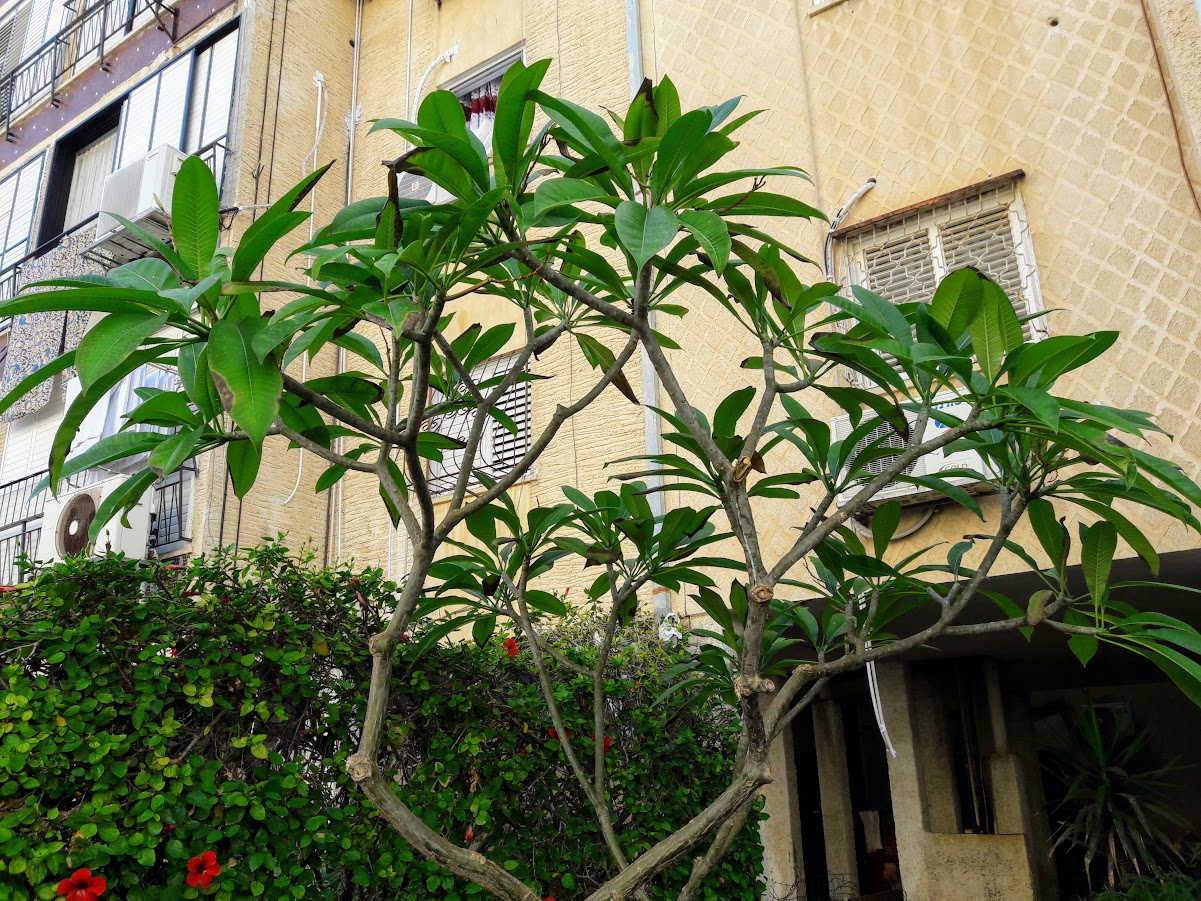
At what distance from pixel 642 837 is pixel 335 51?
9.84 metres

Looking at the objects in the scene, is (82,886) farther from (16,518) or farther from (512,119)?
(16,518)

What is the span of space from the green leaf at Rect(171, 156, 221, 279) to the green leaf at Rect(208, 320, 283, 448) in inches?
9.1

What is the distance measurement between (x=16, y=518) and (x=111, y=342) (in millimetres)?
11346

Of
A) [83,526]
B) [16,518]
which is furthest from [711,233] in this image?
[16,518]

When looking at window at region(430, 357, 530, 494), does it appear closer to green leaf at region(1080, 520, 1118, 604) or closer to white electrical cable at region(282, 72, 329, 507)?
white electrical cable at region(282, 72, 329, 507)

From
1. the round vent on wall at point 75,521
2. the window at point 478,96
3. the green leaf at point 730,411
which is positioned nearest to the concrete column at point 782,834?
the green leaf at point 730,411

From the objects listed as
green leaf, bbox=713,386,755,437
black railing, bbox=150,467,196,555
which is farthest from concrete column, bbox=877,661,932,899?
black railing, bbox=150,467,196,555

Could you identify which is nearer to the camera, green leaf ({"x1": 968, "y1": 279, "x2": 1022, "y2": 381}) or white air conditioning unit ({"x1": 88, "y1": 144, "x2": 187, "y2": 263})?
green leaf ({"x1": 968, "y1": 279, "x2": 1022, "y2": 381})

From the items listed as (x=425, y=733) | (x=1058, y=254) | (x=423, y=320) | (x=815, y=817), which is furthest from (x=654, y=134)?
(x=815, y=817)

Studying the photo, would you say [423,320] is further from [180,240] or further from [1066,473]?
[1066,473]

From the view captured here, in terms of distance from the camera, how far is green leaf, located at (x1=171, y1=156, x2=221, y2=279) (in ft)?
7.67

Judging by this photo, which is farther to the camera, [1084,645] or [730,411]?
A: [1084,645]

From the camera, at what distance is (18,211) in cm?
1330

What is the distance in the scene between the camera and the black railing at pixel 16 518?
11.1 m
